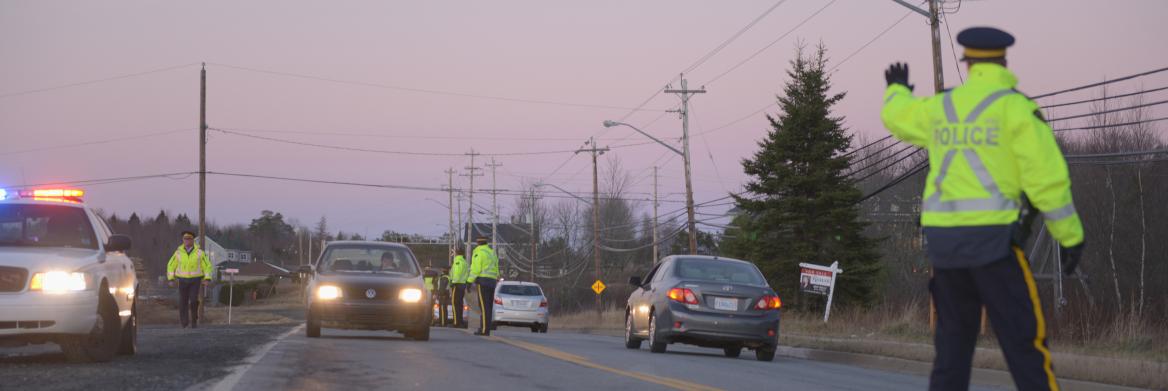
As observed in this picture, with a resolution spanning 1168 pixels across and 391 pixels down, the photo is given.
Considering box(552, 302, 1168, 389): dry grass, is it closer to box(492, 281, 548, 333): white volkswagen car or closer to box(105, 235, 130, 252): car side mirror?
box(105, 235, 130, 252): car side mirror

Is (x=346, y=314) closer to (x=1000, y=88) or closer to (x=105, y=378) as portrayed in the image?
(x=105, y=378)

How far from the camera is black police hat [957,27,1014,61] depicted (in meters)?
5.57

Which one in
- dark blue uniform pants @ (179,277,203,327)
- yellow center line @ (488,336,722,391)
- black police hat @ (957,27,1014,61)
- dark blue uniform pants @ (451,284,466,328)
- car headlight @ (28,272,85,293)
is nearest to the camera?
black police hat @ (957,27,1014,61)

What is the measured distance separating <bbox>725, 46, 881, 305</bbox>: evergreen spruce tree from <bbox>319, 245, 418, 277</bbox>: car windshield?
2828cm

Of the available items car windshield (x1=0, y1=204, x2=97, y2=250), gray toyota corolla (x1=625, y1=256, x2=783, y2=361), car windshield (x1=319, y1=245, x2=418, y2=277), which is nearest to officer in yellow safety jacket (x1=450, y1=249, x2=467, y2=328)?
car windshield (x1=319, y1=245, x2=418, y2=277)

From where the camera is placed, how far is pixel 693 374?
472 inches

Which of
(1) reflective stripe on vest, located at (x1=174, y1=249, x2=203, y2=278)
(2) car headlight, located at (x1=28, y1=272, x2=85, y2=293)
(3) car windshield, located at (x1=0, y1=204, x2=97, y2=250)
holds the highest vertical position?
(3) car windshield, located at (x1=0, y1=204, x2=97, y2=250)

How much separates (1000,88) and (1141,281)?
49.9 m

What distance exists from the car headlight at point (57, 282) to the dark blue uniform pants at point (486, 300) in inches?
410

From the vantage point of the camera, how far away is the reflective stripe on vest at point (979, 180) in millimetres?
5382

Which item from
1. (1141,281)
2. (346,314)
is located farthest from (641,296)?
(1141,281)

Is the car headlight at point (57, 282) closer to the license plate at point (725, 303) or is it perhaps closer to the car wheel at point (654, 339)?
the car wheel at point (654, 339)

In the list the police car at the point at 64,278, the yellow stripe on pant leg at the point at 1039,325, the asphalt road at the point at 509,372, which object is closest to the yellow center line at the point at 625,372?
the asphalt road at the point at 509,372

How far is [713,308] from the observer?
16.5 metres
